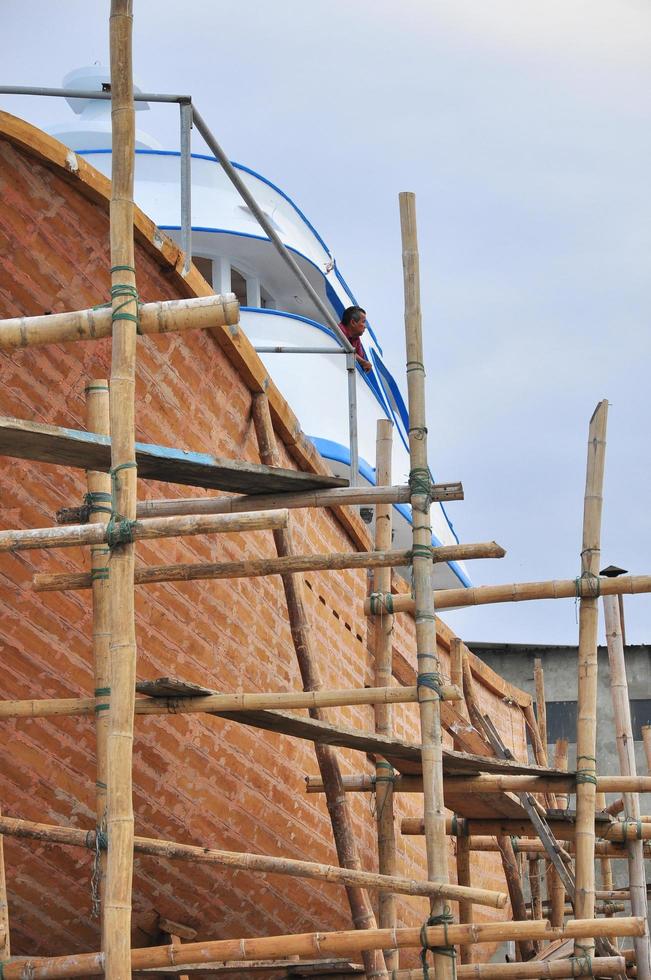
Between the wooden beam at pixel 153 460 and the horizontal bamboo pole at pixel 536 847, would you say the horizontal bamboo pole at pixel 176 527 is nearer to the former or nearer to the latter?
the wooden beam at pixel 153 460

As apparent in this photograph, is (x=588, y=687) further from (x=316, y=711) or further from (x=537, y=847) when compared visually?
(x=537, y=847)

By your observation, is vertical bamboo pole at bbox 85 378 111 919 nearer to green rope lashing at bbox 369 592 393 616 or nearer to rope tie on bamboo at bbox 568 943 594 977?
green rope lashing at bbox 369 592 393 616

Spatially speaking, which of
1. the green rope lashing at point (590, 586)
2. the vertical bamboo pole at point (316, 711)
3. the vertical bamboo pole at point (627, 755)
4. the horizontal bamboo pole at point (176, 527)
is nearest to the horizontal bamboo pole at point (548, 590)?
the green rope lashing at point (590, 586)

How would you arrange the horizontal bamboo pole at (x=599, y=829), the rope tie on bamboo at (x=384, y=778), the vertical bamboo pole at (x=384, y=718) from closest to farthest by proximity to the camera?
the vertical bamboo pole at (x=384, y=718) → the rope tie on bamboo at (x=384, y=778) → the horizontal bamboo pole at (x=599, y=829)

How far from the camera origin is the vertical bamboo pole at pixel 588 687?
6.27 meters

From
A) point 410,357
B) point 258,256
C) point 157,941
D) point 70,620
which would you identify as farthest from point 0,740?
point 258,256

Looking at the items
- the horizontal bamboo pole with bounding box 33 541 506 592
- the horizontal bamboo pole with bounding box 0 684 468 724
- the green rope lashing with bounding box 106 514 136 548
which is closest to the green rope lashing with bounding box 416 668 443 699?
the horizontal bamboo pole with bounding box 0 684 468 724

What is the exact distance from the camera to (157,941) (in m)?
6.85

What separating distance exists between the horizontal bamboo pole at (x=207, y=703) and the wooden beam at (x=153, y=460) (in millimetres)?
819

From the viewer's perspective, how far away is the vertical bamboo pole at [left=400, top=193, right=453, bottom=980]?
5.47 metres

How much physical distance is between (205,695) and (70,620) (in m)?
1.14

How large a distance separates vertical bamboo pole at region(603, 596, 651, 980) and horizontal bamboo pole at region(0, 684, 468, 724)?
97.2 inches

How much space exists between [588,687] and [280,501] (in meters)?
1.95

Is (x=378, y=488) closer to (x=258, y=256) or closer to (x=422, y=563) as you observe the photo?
(x=422, y=563)
